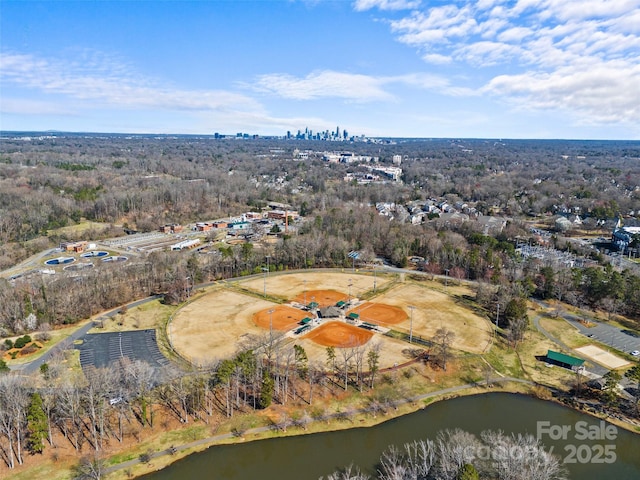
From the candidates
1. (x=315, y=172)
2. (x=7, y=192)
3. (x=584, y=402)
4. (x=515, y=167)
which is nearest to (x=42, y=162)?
(x=7, y=192)

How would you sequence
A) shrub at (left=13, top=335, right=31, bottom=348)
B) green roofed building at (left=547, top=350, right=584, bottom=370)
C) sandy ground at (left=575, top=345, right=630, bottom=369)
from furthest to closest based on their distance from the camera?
shrub at (left=13, top=335, right=31, bottom=348)
sandy ground at (left=575, top=345, right=630, bottom=369)
green roofed building at (left=547, top=350, right=584, bottom=370)

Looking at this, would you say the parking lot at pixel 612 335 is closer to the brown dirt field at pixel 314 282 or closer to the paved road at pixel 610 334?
the paved road at pixel 610 334

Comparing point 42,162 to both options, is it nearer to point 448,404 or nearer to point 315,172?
point 315,172

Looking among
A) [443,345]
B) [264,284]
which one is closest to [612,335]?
[443,345]

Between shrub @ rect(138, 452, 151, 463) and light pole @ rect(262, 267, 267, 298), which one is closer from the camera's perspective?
shrub @ rect(138, 452, 151, 463)

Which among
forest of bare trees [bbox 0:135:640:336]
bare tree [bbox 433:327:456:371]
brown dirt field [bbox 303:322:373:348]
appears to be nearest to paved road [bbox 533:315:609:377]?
forest of bare trees [bbox 0:135:640:336]

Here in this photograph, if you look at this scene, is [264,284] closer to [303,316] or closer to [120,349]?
[303,316]

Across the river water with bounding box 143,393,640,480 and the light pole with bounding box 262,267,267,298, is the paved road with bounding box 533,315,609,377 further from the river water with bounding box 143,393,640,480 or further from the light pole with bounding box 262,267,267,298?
the light pole with bounding box 262,267,267,298

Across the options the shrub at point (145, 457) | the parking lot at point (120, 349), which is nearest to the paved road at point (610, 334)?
the parking lot at point (120, 349)
